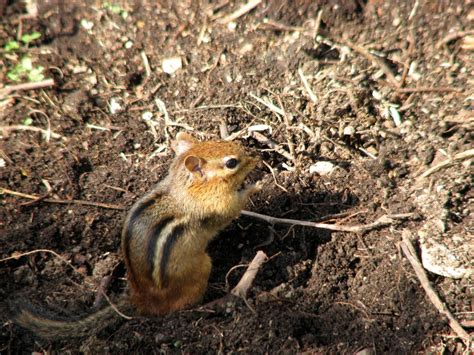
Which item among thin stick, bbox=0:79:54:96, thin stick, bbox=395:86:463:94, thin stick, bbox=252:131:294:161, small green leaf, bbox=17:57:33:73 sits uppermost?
small green leaf, bbox=17:57:33:73

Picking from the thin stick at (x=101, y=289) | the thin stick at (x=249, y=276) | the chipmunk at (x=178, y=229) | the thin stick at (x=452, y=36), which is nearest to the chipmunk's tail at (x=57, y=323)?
the chipmunk at (x=178, y=229)

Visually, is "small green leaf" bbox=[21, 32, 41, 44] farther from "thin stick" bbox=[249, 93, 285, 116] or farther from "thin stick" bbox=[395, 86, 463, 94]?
"thin stick" bbox=[395, 86, 463, 94]

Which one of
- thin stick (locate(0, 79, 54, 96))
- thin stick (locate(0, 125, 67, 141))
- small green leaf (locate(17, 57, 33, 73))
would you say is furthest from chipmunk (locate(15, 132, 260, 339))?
small green leaf (locate(17, 57, 33, 73))

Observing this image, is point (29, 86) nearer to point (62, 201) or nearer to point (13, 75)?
point (13, 75)

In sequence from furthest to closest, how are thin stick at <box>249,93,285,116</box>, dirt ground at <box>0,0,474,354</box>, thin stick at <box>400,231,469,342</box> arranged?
thin stick at <box>249,93,285,116</box>
dirt ground at <box>0,0,474,354</box>
thin stick at <box>400,231,469,342</box>

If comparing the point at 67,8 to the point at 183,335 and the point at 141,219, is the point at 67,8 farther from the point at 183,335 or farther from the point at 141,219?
the point at 183,335

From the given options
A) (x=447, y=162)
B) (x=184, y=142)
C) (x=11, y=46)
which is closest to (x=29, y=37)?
(x=11, y=46)

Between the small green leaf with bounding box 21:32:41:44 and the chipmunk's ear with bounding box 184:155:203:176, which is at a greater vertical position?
the small green leaf with bounding box 21:32:41:44
